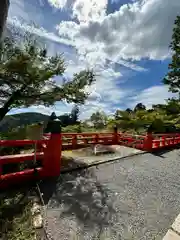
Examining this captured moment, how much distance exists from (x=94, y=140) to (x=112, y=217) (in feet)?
25.7

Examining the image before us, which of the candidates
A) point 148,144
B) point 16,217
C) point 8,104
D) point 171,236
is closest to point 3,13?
point 16,217

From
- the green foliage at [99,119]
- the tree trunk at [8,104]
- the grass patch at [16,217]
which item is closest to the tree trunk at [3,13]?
the grass patch at [16,217]

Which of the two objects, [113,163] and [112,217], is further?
[113,163]

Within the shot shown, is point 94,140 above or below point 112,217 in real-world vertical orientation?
above

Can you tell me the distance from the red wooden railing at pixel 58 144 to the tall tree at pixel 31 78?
1.96 meters

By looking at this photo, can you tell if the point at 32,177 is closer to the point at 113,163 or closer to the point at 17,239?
the point at 17,239

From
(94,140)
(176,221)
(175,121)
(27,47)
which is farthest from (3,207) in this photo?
(175,121)

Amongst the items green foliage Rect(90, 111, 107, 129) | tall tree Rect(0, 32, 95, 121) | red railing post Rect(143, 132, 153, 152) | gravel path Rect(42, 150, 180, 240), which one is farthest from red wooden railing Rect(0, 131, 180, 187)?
green foliage Rect(90, 111, 107, 129)

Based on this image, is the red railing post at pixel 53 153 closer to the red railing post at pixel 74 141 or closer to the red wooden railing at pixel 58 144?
the red wooden railing at pixel 58 144

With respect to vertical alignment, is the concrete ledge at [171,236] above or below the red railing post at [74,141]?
below

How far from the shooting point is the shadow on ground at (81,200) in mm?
3129

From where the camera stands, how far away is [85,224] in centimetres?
302

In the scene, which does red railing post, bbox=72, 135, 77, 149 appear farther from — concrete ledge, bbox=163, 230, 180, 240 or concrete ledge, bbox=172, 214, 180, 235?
concrete ledge, bbox=163, 230, 180, 240

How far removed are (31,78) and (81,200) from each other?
5498mm
